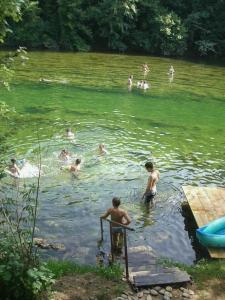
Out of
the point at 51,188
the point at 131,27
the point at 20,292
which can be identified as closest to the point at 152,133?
the point at 51,188

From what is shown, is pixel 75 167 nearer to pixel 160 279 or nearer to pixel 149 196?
pixel 149 196

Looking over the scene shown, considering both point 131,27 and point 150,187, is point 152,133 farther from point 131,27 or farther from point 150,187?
point 131,27

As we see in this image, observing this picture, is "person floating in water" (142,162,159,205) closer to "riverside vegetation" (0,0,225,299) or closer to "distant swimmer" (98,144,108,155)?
"distant swimmer" (98,144,108,155)

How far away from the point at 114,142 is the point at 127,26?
31761mm

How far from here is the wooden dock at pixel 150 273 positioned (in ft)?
30.0

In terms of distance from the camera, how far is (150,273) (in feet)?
31.7

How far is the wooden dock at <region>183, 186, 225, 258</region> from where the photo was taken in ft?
42.6

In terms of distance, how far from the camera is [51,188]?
16.0 m

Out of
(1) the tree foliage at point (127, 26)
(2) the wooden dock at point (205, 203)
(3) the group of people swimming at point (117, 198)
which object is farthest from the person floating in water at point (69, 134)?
(1) the tree foliage at point (127, 26)

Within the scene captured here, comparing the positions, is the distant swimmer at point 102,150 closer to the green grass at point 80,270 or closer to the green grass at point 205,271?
the green grass at point 205,271

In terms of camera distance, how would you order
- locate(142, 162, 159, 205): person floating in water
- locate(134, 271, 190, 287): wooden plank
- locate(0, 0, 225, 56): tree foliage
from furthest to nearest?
locate(0, 0, 225, 56): tree foliage < locate(142, 162, 159, 205): person floating in water < locate(134, 271, 190, 287): wooden plank

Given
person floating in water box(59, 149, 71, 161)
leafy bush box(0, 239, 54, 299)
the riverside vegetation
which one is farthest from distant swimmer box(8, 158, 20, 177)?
the riverside vegetation

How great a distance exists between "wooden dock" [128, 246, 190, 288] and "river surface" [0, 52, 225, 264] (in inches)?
46.1

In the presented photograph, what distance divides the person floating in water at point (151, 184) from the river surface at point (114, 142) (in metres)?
0.34
